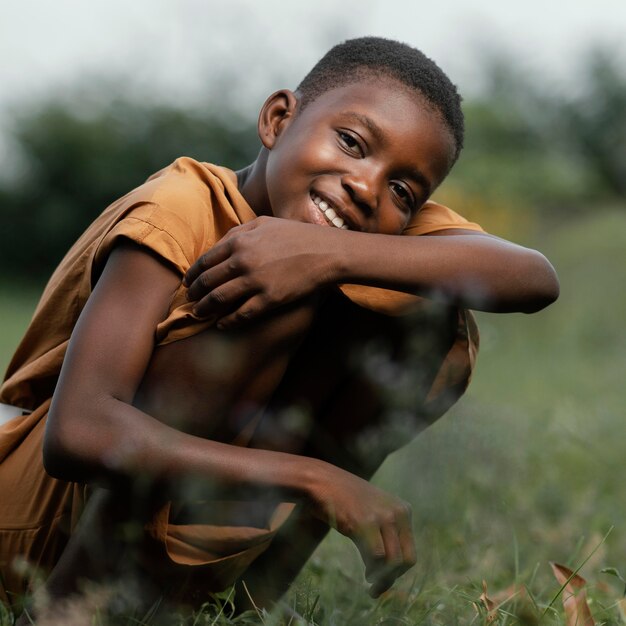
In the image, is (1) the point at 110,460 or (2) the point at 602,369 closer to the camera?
(1) the point at 110,460

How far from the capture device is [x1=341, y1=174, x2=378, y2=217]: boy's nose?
2.30m

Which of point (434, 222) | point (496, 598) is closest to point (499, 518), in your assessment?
point (496, 598)

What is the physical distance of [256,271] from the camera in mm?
1975

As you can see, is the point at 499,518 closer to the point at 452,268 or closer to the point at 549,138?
the point at 452,268

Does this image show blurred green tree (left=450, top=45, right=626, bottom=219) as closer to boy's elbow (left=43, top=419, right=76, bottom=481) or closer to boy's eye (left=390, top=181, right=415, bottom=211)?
boy's eye (left=390, top=181, right=415, bottom=211)

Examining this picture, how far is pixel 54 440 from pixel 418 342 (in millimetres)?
767

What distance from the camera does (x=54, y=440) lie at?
191 cm

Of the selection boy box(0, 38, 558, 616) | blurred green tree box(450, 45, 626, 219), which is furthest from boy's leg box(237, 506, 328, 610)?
blurred green tree box(450, 45, 626, 219)

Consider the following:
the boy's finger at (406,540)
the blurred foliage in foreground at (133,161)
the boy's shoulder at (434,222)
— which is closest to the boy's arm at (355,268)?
the boy's shoulder at (434,222)

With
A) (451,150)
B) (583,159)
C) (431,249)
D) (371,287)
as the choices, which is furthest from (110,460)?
(583,159)

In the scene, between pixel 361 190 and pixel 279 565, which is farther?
pixel 279 565

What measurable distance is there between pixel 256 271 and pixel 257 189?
0.51 metres

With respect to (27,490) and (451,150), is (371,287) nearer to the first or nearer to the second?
(451,150)

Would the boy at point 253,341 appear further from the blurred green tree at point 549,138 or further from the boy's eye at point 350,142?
the blurred green tree at point 549,138
